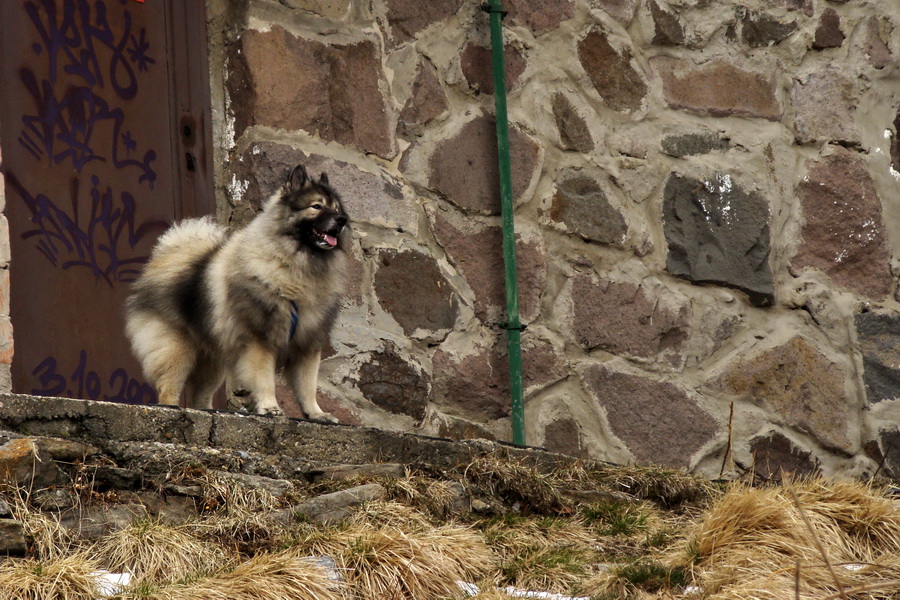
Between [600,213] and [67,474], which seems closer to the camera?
[67,474]

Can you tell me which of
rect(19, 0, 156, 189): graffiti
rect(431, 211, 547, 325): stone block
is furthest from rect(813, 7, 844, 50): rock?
rect(19, 0, 156, 189): graffiti

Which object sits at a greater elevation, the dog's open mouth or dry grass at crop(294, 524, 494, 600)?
the dog's open mouth

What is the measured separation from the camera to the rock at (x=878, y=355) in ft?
21.1

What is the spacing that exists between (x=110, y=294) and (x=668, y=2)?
335 cm

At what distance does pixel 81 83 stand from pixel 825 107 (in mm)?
3951

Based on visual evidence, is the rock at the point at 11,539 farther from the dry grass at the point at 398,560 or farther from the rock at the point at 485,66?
the rock at the point at 485,66

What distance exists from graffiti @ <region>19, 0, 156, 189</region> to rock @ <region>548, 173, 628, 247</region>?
6.87 feet

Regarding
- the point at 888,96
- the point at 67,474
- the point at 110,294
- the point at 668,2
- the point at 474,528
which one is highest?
the point at 668,2

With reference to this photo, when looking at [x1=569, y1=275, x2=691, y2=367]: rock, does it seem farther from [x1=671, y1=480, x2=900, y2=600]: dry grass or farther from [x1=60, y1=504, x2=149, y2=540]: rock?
[x1=60, y1=504, x2=149, y2=540]: rock

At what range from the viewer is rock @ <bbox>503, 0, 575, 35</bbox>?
634 centimetres

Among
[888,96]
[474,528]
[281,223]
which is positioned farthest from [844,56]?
[474,528]

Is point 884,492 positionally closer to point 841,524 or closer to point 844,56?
point 841,524

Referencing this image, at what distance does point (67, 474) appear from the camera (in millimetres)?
3588

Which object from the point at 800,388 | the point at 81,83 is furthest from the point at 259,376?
the point at 800,388
